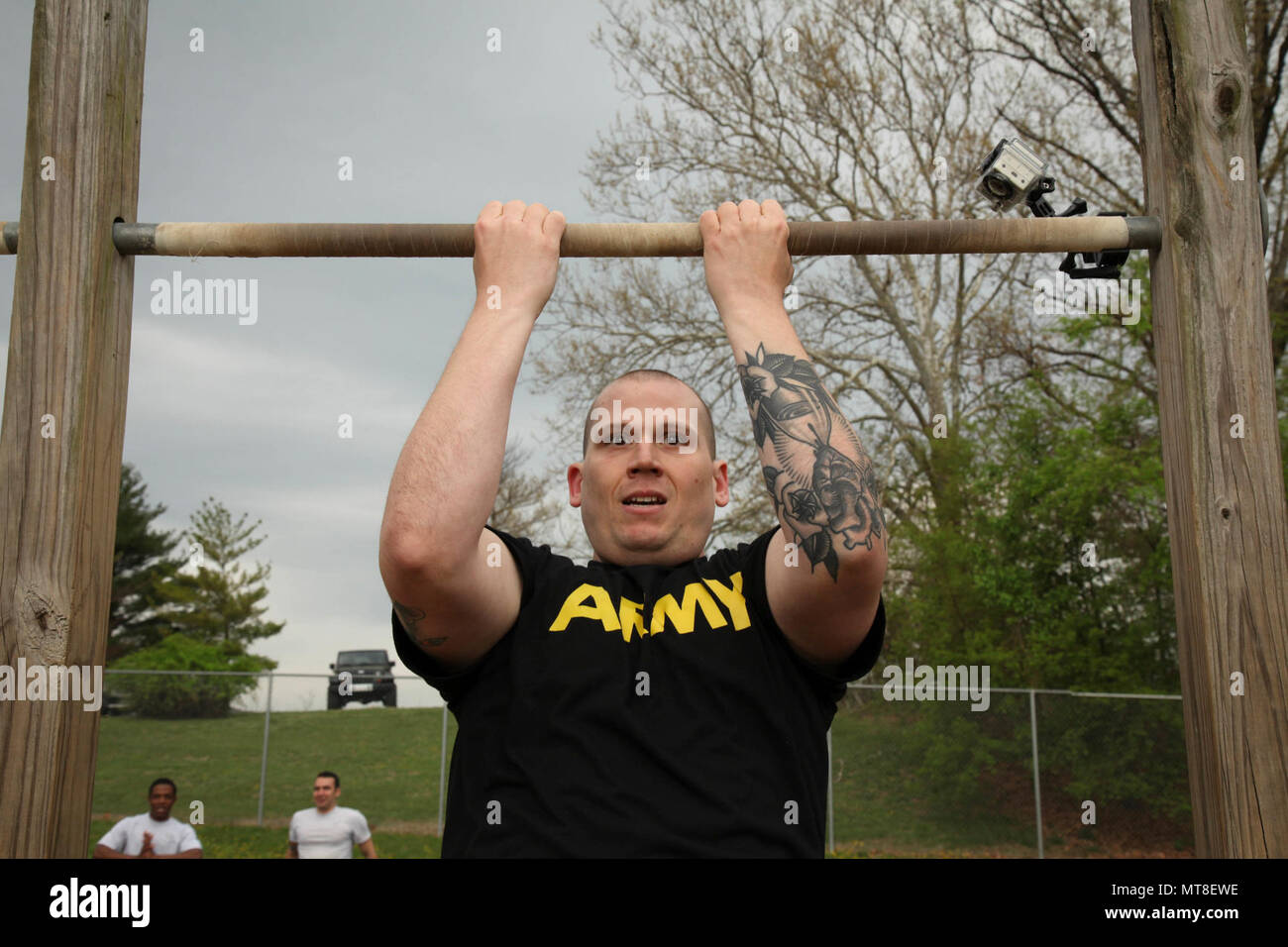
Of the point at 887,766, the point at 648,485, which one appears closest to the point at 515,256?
the point at 648,485

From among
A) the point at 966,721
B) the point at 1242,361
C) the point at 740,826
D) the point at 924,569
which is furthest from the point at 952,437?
the point at 740,826

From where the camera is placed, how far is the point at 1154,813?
10.6 metres

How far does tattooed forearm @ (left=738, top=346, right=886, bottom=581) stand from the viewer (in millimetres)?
1618

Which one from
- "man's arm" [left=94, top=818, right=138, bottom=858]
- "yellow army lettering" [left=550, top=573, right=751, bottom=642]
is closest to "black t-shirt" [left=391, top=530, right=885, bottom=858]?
"yellow army lettering" [left=550, top=573, right=751, bottom=642]

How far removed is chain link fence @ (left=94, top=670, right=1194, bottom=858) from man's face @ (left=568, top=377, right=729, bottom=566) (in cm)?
874

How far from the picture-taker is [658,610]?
1.88 meters

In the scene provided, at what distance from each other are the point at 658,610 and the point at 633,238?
83 cm

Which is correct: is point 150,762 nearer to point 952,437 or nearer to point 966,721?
point 966,721

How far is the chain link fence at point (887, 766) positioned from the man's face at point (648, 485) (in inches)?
344

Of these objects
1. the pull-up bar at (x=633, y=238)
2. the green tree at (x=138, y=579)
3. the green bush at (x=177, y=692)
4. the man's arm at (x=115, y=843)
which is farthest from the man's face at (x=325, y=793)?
the green tree at (x=138, y=579)

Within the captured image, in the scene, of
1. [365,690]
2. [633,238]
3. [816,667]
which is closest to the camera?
[816,667]

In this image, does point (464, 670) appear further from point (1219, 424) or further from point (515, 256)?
point (1219, 424)

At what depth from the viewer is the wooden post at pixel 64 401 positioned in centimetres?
191

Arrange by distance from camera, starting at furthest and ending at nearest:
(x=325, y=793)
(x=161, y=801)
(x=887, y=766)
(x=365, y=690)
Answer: (x=365, y=690)
(x=887, y=766)
(x=325, y=793)
(x=161, y=801)
